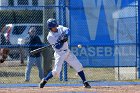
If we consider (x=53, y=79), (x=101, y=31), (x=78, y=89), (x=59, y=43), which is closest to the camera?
(x=59, y=43)

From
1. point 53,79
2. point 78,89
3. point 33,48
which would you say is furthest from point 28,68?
point 78,89

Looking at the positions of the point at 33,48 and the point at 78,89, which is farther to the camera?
the point at 33,48

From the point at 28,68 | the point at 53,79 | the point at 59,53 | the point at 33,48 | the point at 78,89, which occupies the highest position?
the point at 59,53

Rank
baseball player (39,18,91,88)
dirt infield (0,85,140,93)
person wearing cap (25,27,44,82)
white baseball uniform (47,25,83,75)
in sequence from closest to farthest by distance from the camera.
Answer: dirt infield (0,85,140,93) < baseball player (39,18,91,88) < white baseball uniform (47,25,83,75) < person wearing cap (25,27,44,82)

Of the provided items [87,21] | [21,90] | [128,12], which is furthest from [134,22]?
[21,90]

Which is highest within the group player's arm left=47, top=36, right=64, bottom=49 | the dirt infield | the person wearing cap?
player's arm left=47, top=36, right=64, bottom=49

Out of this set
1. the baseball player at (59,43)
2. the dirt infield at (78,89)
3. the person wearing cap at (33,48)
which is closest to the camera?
the dirt infield at (78,89)

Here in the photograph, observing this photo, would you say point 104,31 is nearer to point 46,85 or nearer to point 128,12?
point 128,12

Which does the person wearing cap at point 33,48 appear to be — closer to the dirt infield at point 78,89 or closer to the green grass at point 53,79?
the green grass at point 53,79

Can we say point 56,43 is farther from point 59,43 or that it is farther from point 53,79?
point 53,79

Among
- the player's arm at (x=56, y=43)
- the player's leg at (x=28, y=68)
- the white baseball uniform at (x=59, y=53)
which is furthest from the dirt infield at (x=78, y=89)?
the player's leg at (x=28, y=68)

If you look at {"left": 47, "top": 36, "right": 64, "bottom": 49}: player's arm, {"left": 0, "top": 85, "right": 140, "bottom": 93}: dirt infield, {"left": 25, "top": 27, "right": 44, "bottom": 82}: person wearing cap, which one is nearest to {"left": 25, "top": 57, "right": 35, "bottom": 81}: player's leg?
{"left": 25, "top": 27, "right": 44, "bottom": 82}: person wearing cap

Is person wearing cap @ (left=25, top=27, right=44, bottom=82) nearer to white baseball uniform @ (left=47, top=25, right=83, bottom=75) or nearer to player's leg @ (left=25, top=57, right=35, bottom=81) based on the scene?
player's leg @ (left=25, top=57, right=35, bottom=81)

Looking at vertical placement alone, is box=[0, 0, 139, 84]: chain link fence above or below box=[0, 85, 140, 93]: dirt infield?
above
